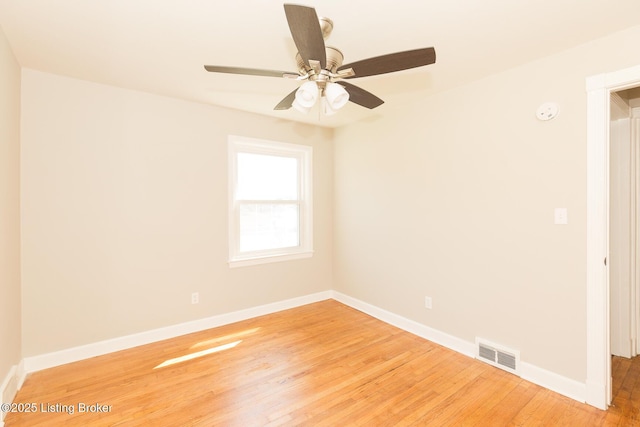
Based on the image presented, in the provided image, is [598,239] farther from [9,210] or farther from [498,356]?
[9,210]

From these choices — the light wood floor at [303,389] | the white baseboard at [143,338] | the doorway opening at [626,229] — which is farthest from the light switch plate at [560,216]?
the white baseboard at [143,338]

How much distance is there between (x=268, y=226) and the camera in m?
3.83

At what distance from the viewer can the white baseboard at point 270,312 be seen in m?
2.18

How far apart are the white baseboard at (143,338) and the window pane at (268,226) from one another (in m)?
0.75

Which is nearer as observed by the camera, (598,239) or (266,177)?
(598,239)

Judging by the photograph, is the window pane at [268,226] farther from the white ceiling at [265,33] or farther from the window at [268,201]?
the white ceiling at [265,33]

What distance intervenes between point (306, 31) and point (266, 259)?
2.85 metres

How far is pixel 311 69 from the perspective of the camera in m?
1.58

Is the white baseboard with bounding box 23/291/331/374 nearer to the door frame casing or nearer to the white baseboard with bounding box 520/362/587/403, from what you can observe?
the white baseboard with bounding box 520/362/587/403

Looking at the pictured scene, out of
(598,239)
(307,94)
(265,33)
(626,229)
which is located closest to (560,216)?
(598,239)

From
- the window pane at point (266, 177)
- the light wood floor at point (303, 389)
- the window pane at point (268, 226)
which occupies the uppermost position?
the window pane at point (266, 177)

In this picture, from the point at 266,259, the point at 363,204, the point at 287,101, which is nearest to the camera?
the point at 287,101

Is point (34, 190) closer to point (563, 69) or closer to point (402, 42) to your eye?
point (402, 42)

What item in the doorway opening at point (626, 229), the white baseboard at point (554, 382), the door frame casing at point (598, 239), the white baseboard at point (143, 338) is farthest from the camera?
the doorway opening at point (626, 229)
